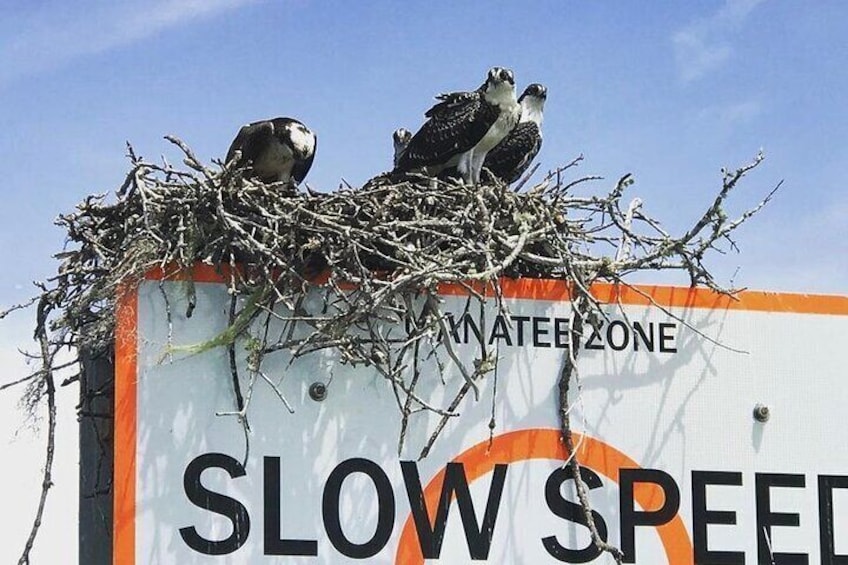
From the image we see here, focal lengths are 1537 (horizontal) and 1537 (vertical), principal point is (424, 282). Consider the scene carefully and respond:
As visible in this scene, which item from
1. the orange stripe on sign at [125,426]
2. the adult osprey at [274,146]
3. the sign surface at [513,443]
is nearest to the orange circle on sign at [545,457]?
the sign surface at [513,443]

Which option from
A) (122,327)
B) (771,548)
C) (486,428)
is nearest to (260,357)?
(122,327)

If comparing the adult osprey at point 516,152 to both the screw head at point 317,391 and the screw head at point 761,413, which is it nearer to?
the screw head at point 761,413

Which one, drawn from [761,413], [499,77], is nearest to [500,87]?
[499,77]

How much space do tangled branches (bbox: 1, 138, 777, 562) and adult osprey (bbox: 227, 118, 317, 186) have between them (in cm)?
178

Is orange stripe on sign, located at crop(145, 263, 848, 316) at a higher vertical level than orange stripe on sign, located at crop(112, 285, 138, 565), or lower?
higher

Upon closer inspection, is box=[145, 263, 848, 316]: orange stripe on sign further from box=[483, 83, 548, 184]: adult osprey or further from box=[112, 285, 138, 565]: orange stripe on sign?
box=[483, 83, 548, 184]: adult osprey

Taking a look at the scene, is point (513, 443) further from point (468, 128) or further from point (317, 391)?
point (468, 128)

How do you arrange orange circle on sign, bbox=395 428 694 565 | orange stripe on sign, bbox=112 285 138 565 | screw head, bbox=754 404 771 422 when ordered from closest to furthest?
orange stripe on sign, bbox=112 285 138 565, orange circle on sign, bbox=395 428 694 565, screw head, bbox=754 404 771 422

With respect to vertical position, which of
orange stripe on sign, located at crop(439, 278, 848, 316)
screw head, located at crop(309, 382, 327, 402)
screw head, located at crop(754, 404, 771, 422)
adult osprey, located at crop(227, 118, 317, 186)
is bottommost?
screw head, located at crop(754, 404, 771, 422)

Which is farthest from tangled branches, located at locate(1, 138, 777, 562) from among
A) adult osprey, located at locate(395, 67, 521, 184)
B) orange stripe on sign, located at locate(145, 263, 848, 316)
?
adult osprey, located at locate(395, 67, 521, 184)

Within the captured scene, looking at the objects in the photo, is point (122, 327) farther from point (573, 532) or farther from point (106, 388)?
point (573, 532)

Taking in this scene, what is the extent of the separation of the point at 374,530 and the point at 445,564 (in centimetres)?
28

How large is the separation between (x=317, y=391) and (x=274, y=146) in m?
2.53

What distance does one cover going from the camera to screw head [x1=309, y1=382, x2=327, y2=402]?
5383 millimetres
